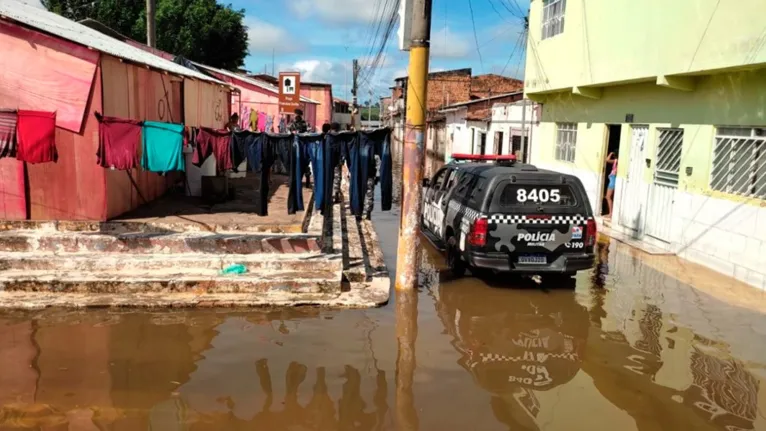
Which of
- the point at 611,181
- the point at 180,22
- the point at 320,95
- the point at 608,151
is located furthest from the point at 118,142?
the point at 320,95

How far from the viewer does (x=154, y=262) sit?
7676mm

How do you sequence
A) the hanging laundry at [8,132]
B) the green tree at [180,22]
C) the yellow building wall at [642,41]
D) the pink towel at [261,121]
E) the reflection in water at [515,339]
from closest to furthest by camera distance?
the reflection in water at [515,339] → the hanging laundry at [8,132] → the yellow building wall at [642,41] → the pink towel at [261,121] → the green tree at [180,22]

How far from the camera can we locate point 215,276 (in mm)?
7445

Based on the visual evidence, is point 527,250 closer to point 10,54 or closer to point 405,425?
point 405,425

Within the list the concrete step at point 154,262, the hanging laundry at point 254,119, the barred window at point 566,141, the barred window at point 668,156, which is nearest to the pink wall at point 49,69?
the concrete step at point 154,262

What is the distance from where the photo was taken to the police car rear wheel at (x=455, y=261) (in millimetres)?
8664

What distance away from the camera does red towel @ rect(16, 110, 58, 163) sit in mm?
7230

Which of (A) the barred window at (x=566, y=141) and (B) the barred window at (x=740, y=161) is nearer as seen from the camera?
(B) the barred window at (x=740, y=161)

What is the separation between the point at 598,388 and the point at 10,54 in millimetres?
8742

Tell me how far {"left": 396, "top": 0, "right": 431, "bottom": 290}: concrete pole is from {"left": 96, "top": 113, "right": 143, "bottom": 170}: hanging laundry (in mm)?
3759

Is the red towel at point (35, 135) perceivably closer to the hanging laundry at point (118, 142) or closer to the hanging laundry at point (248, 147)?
the hanging laundry at point (118, 142)

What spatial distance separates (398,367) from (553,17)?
14.0 m

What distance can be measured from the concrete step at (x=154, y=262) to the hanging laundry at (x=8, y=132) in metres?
1.42

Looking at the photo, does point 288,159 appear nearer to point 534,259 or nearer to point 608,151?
point 534,259
